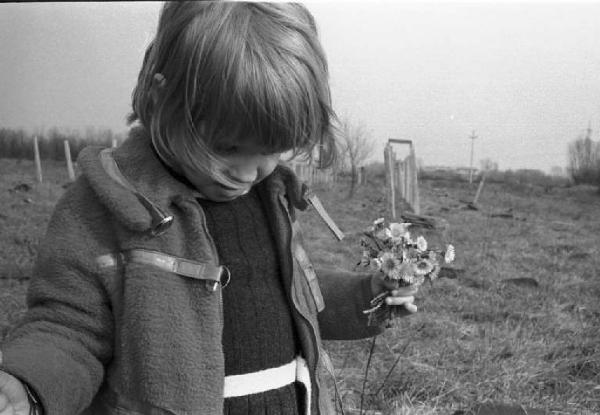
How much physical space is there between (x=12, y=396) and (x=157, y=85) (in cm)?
39

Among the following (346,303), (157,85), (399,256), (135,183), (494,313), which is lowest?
(494,313)

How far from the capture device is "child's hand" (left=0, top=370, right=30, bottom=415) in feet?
2.20

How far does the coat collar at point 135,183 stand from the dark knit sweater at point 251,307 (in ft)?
0.25

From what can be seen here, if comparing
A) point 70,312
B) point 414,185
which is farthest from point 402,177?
point 70,312

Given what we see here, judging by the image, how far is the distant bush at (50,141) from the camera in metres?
1.47

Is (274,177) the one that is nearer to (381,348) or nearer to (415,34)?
(415,34)

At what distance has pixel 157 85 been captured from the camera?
2.77 feet

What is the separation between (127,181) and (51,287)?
6.3 inches

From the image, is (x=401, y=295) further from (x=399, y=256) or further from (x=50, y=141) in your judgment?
(x=50, y=141)

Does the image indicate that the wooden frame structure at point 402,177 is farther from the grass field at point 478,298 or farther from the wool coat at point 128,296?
the wool coat at point 128,296

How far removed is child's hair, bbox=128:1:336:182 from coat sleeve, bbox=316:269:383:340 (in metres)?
0.33

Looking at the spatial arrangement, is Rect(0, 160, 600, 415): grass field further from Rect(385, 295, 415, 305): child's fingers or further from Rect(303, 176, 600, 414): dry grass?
Rect(385, 295, 415, 305): child's fingers

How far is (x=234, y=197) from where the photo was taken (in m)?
0.97

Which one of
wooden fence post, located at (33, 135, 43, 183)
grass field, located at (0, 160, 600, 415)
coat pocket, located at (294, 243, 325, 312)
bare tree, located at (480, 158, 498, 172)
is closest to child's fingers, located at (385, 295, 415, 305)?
coat pocket, located at (294, 243, 325, 312)
